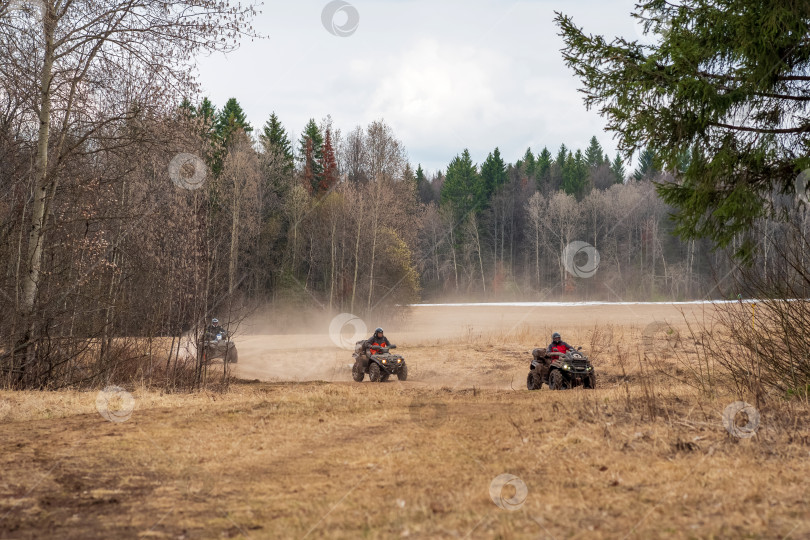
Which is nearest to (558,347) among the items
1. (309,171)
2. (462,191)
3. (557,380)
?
(557,380)

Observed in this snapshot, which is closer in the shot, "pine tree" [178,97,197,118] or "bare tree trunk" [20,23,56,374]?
"bare tree trunk" [20,23,56,374]

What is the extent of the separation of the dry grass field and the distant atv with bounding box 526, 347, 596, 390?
550cm

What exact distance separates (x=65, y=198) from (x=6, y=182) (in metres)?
1.54

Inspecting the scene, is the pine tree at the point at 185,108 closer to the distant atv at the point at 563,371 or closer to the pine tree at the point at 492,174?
the distant atv at the point at 563,371

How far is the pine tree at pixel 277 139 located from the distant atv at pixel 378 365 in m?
37.0

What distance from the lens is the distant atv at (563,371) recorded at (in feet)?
53.8

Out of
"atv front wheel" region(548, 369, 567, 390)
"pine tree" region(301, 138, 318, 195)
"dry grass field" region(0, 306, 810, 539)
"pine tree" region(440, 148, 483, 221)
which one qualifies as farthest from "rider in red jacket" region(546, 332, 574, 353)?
"pine tree" region(440, 148, 483, 221)

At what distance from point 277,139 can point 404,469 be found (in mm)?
55882

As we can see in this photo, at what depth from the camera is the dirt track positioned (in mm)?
23453

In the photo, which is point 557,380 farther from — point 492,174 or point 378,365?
point 492,174

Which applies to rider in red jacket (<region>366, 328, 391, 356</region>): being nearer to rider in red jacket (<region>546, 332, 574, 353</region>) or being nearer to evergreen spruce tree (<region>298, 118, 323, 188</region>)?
rider in red jacket (<region>546, 332, 574, 353</region>)

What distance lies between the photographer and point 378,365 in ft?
65.5

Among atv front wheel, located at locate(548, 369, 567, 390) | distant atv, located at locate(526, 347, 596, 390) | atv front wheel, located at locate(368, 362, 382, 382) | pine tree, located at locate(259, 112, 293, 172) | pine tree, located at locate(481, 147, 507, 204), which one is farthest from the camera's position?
pine tree, located at locate(481, 147, 507, 204)

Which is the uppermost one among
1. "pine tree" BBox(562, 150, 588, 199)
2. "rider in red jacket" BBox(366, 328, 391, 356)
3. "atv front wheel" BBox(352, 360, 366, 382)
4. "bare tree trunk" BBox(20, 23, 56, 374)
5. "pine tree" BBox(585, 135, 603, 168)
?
"pine tree" BBox(585, 135, 603, 168)
